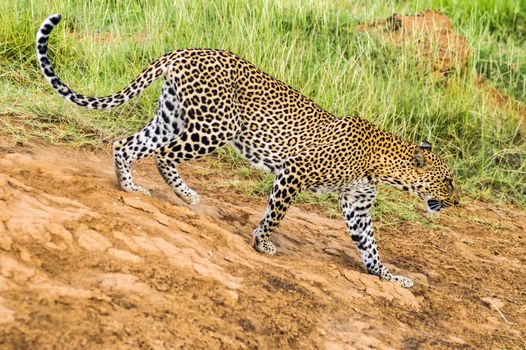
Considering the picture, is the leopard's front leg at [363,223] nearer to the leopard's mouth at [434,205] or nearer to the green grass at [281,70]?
the leopard's mouth at [434,205]

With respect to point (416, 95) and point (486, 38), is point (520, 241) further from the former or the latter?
point (486, 38)

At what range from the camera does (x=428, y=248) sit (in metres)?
7.38

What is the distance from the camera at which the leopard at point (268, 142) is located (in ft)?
20.0

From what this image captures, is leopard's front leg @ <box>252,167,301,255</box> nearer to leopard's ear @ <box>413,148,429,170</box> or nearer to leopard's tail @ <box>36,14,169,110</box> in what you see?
leopard's ear @ <box>413,148,429,170</box>

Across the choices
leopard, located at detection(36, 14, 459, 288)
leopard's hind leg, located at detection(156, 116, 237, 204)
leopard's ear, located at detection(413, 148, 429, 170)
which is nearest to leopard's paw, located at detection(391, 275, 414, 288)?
leopard, located at detection(36, 14, 459, 288)

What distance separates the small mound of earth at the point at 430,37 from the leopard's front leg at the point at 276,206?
4198 millimetres

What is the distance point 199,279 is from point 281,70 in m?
4.24

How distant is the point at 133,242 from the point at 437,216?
Result: 3.85 m

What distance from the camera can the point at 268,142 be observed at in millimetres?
6406

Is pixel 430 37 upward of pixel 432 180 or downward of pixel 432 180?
upward

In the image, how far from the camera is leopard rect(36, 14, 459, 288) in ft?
20.0

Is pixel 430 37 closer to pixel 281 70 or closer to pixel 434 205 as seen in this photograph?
pixel 281 70

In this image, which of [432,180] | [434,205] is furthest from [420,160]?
[434,205]

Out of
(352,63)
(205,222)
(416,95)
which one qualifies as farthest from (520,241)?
(205,222)
